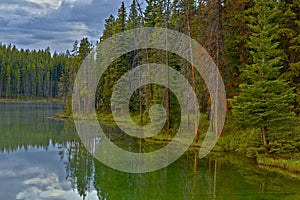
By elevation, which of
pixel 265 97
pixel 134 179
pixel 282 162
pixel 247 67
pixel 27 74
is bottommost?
pixel 134 179

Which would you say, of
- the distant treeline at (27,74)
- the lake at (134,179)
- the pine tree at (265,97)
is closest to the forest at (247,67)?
the pine tree at (265,97)

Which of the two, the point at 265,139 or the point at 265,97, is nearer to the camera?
the point at 265,97

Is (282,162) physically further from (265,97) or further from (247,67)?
(247,67)

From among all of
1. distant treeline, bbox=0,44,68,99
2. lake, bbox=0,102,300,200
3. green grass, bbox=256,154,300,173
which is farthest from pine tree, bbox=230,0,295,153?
distant treeline, bbox=0,44,68,99

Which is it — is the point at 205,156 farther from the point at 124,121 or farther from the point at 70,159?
the point at 124,121

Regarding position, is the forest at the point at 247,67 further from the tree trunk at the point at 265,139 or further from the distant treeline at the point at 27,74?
the distant treeline at the point at 27,74

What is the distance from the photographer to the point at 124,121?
38.2 m

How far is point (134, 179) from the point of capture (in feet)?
46.1

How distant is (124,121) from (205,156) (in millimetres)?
19731

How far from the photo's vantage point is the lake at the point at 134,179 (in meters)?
12.0

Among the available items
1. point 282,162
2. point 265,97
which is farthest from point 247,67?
point 282,162

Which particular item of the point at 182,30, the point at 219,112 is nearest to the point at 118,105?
the point at 182,30

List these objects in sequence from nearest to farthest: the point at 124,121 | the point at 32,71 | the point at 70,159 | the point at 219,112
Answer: the point at 70,159, the point at 219,112, the point at 124,121, the point at 32,71

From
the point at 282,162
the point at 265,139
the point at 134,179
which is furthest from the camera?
the point at 265,139
